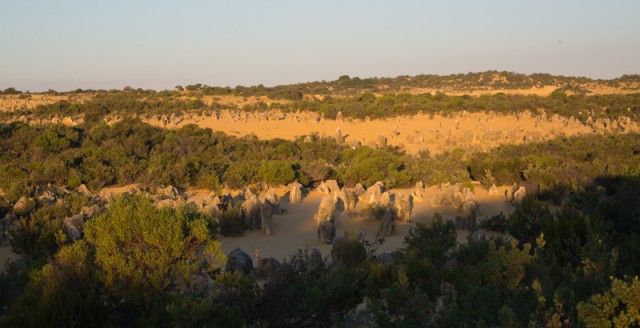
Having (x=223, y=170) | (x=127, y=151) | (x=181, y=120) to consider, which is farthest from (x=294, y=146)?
(x=181, y=120)

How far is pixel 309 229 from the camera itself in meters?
10.3

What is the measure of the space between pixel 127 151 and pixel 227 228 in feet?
31.4

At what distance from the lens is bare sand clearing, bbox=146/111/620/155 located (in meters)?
22.6

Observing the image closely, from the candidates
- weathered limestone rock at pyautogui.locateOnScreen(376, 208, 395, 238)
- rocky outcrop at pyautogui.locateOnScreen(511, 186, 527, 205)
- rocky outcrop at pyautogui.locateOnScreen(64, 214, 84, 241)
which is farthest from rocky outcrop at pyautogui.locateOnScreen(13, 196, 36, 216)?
rocky outcrop at pyautogui.locateOnScreen(511, 186, 527, 205)

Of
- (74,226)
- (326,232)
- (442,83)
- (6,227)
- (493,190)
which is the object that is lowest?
(493,190)

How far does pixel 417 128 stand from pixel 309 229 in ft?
55.3

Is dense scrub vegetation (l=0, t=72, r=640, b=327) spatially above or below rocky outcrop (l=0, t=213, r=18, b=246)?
above

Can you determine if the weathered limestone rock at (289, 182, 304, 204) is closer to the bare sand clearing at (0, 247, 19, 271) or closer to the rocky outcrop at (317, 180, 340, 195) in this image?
the rocky outcrop at (317, 180, 340, 195)

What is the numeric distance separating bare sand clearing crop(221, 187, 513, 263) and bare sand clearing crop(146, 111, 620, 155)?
916 centimetres

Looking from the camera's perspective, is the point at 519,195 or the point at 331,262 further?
the point at 519,195

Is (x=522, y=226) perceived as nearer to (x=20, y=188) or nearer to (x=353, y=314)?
(x=353, y=314)

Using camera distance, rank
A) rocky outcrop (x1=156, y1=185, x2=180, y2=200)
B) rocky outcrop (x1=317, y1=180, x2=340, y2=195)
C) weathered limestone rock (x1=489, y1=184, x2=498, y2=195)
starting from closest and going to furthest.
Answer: rocky outcrop (x1=156, y1=185, x2=180, y2=200) < weathered limestone rock (x1=489, y1=184, x2=498, y2=195) < rocky outcrop (x1=317, y1=180, x2=340, y2=195)

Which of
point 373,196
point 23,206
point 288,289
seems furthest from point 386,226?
point 23,206

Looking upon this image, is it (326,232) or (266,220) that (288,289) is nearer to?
(326,232)
